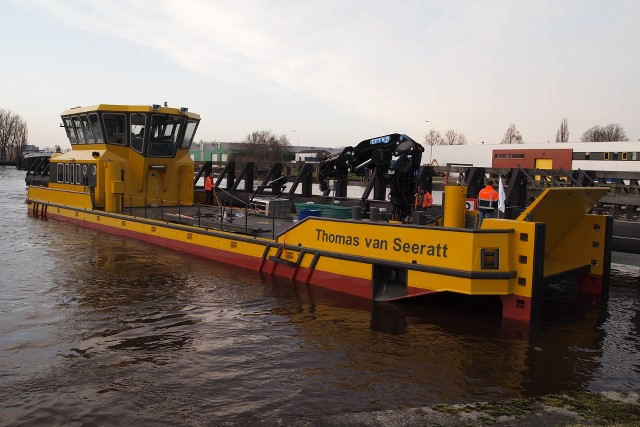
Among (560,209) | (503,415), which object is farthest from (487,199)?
(503,415)

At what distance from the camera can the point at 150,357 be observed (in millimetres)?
6672

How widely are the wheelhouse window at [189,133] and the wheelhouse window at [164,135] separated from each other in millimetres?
389

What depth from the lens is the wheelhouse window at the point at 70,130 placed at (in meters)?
17.9

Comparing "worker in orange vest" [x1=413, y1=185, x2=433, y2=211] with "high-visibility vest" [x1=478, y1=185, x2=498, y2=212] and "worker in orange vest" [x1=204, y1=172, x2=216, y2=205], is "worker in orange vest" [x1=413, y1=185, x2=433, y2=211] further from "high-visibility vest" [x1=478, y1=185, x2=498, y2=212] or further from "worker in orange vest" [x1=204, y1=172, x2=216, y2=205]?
"worker in orange vest" [x1=204, y1=172, x2=216, y2=205]

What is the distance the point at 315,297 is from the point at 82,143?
39.3ft

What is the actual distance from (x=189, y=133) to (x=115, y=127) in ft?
7.82

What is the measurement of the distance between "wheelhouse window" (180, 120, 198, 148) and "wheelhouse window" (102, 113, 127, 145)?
1.94 meters

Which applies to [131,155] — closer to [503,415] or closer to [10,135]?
[503,415]

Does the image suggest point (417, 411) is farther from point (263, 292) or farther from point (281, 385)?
point (263, 292)

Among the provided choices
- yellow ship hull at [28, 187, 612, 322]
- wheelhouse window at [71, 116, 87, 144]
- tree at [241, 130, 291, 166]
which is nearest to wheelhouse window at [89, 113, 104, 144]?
wheelhouse window at [71, 116, 87, 144]

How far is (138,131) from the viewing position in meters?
16.0

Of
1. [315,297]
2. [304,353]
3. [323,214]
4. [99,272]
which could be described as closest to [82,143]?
[99,272]

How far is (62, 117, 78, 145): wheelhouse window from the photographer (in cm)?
1785

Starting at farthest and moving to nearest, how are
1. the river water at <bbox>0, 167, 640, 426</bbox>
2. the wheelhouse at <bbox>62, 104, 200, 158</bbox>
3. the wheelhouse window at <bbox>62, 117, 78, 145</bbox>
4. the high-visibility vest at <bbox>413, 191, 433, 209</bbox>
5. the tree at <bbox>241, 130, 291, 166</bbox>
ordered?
the tree at <bbox>241, 130, 291, 166</bbox>, the wheelhouse window at <bbox>62, 117, 78, 145</bbox>, the wheelhouse at <bbox>62, 104, 200, 158</bbox>, the high-visibility vest at <bbox>413, 191, 433, 209</bbox>, the river water at <bbox>0, 167, 640, 426</bbox>
